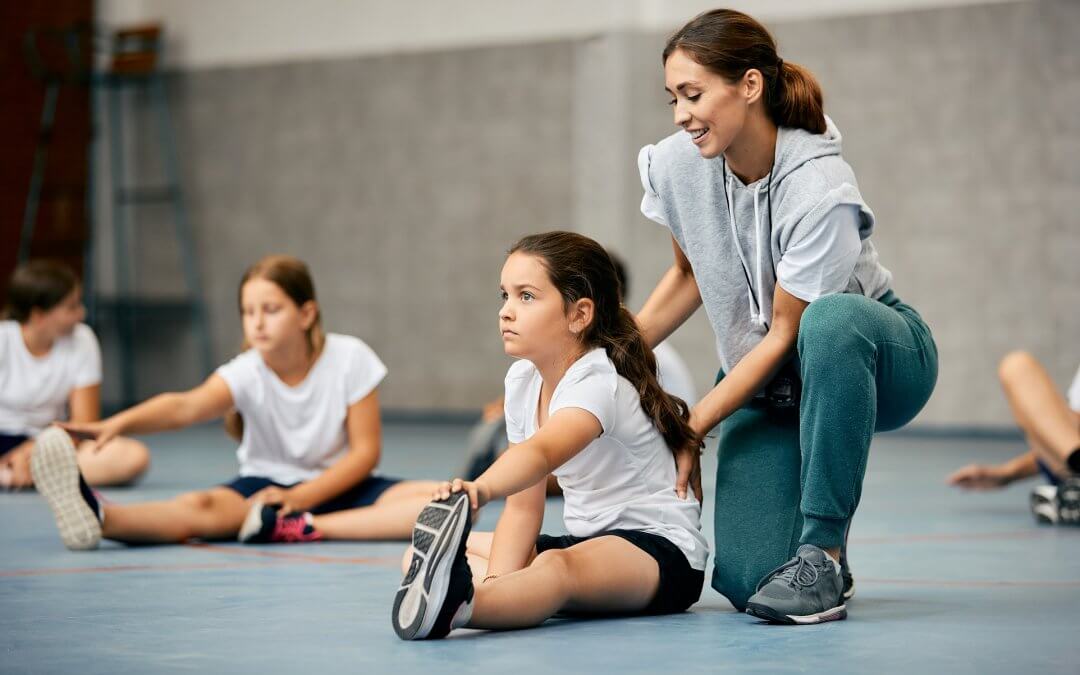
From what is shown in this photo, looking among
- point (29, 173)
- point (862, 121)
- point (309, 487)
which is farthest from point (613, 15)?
point (309, 487)

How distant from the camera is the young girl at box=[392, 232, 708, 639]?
2.02 m

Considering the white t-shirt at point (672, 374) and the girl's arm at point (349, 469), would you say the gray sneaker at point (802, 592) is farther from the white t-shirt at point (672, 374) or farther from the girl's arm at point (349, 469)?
the white t-shirt at point (672, 374)

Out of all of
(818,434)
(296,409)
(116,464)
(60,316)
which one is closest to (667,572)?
(818,434)

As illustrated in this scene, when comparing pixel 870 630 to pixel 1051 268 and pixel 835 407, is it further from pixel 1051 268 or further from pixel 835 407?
pixel 1051 268

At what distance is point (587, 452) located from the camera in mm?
2176

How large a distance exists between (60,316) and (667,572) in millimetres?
2828

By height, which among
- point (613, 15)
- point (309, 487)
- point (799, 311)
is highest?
point (613, 15)

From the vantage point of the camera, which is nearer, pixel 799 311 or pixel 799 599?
pixel 799 599

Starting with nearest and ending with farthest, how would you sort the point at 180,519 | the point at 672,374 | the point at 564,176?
the point at 180,519 < the point at 672,374 < the point at 564,176

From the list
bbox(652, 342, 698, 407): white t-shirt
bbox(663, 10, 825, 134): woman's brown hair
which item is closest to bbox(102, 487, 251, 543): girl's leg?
bbox(652, 342, 698, 407): white t-shirt

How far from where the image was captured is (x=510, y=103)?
325 inches

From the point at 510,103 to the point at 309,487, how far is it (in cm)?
536

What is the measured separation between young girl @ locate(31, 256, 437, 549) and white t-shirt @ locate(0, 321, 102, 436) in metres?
1.30

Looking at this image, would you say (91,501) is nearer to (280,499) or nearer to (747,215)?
(280,499)
